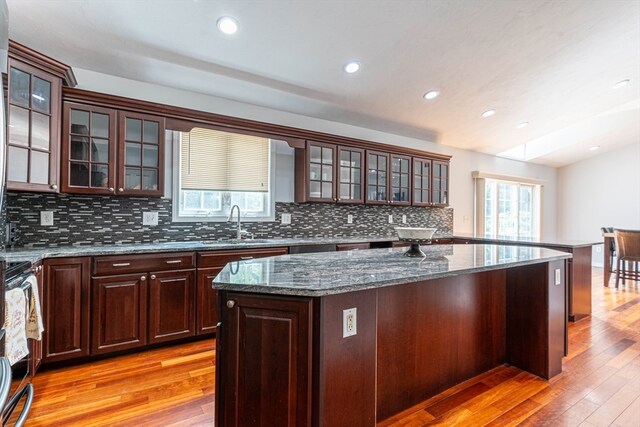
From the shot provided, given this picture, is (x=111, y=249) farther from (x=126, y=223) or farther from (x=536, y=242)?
(x=536, y=242)

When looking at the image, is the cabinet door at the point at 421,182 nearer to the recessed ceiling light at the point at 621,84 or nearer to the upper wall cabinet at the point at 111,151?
the recessed ceiling light at the point at 621,84

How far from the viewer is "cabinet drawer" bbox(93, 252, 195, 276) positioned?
7.80ft

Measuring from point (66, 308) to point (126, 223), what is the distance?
2.87ft

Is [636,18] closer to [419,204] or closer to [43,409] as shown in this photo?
[419,204]

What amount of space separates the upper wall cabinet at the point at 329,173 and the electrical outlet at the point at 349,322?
2376 millimetres

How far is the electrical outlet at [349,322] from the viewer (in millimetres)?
1357

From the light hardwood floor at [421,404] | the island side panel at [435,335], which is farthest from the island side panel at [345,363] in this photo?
the light hardwood floor at [421,404]

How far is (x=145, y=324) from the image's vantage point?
2541 millimetres

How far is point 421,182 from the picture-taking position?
4730 mm

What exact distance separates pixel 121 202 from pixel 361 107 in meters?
2.86

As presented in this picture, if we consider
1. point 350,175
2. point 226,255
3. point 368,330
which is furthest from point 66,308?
point 350,175

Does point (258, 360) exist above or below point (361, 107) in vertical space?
below

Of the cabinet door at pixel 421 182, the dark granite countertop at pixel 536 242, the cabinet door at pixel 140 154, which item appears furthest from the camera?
the cabinet door at pixel 421 182

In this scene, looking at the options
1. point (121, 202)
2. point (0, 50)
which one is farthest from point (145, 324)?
point (0, 50)
